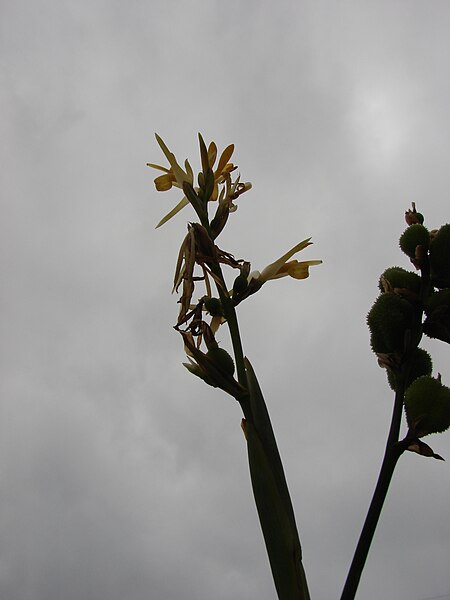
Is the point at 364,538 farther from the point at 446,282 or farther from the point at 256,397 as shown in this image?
the point at 446,282

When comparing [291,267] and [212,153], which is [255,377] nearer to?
[291,267]

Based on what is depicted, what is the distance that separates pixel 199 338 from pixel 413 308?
317 mm

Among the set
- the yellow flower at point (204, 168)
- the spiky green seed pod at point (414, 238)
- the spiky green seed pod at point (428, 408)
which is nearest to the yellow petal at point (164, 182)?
the yellow flower at point (204, 168)

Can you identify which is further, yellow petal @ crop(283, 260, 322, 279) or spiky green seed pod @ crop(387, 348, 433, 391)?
yellow petal @ crop(283, 260, 322, 279)

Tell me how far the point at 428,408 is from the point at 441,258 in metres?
0.21

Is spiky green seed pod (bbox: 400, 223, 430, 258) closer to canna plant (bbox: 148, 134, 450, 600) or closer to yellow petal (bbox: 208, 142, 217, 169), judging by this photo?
canna plant (bbox: 148, 134, 450, 600)

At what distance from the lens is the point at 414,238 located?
3.01ft

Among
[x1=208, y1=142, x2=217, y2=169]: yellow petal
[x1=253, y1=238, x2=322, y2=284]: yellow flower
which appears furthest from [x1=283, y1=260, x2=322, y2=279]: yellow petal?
[x1=208, y1=142, x2=217, y2=169]: yellow petal

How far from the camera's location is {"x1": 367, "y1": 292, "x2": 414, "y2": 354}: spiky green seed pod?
85cm

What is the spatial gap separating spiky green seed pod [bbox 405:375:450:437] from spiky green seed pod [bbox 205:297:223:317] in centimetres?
32

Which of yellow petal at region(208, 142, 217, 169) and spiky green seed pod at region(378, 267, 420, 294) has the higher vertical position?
yellow petal at region(208, 142, 217, 169)

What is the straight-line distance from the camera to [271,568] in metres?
0.83

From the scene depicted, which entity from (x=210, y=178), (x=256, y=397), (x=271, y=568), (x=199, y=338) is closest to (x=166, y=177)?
(x=210, y=178)

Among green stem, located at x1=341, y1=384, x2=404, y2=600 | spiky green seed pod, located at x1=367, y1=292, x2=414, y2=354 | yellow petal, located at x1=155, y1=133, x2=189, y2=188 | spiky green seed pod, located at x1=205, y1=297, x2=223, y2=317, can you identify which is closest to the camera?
green stem, located at x1=341, y1=384, x2=404, y2=600
